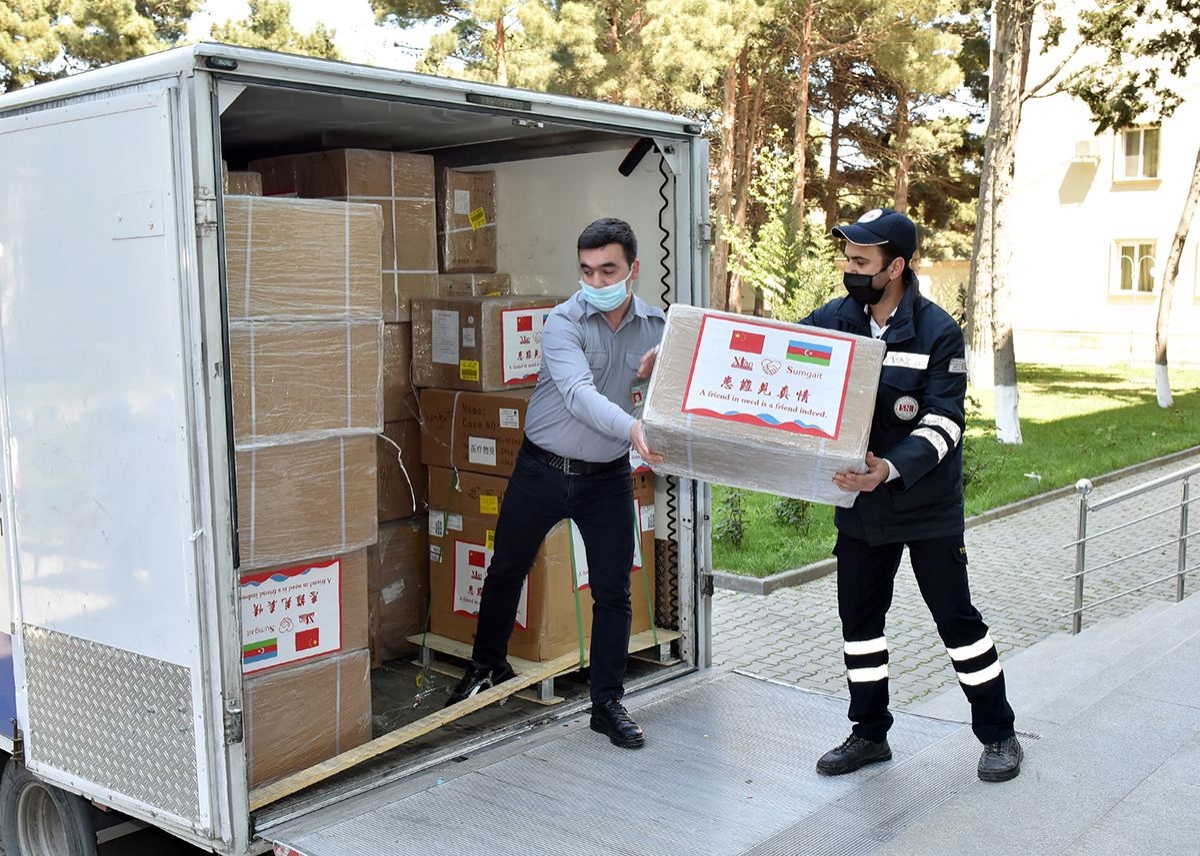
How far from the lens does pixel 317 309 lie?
4031 millimetres

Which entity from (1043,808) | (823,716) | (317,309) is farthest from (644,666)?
(317,309)

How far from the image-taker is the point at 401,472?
567cm

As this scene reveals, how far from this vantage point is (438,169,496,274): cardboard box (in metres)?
5.68

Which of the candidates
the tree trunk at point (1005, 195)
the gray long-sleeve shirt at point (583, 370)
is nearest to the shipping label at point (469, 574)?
the gray long-sleeve shirt at point (583, 370)

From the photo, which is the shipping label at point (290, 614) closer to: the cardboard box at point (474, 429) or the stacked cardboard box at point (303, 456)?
the stacked cardboard box at point (303, 456)

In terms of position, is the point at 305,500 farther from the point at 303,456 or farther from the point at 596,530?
the point at 596,530

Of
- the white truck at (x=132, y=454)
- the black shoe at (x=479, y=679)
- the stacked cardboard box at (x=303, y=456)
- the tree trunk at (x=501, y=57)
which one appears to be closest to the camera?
the white truck at (x=132, y=454)

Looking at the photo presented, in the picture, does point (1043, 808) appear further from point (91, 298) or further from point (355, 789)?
point (91, 298)

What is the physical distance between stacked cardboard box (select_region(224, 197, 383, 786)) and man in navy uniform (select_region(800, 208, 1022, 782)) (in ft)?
5.38

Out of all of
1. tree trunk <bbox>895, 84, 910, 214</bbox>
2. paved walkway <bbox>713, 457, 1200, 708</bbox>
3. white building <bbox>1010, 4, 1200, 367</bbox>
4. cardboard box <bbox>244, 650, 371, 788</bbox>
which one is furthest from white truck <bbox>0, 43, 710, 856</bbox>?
tree trunk <bbox>895, 84, 910, 214</bbox>

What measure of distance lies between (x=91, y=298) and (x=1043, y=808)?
3.40 meters

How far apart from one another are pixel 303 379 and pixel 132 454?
2.02 ft

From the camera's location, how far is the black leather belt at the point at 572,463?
179 inches

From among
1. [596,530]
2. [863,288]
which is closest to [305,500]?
[596,530]
